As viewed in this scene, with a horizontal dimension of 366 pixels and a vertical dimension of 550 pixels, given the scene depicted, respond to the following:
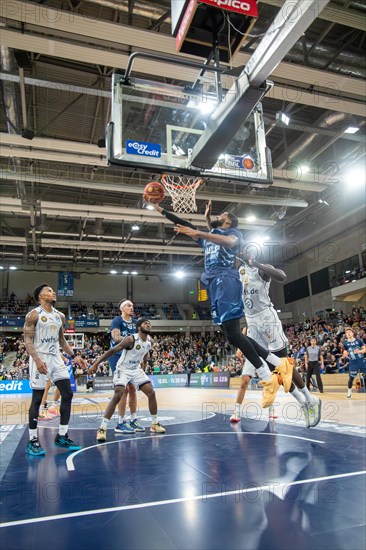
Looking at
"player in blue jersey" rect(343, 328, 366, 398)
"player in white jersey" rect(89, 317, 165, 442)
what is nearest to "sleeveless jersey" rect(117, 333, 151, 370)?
"player in white jersey" rect(89, 317, 165, 442)

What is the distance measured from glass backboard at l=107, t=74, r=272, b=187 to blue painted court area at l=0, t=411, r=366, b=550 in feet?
11.2

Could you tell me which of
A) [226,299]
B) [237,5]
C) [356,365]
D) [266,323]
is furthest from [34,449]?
[356,365]

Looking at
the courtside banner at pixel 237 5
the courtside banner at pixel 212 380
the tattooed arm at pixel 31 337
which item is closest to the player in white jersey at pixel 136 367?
the tattooed arm at pixel 31 337

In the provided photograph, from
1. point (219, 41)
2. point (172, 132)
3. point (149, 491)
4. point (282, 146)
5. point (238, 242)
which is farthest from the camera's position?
point (282, 146)

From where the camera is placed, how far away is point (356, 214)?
2339cm

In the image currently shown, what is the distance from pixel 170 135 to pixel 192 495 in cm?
426

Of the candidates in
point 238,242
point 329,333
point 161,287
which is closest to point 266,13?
point 238,242

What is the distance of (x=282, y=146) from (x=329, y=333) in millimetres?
10447

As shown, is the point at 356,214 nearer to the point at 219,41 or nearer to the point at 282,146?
the point at 282,146

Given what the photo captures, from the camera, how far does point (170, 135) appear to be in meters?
5.21

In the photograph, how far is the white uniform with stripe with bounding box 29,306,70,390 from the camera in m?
5.06

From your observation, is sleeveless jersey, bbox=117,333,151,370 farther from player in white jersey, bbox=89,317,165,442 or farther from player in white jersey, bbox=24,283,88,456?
player in white jersey, bbox=24,283,88,456

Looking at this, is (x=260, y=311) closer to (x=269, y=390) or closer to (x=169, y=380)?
(x=269, y=390)

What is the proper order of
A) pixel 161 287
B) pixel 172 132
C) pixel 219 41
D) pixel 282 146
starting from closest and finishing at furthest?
pixel 219 41 → pixel 172 132 → pixel 282 146 → pixel 161 287
